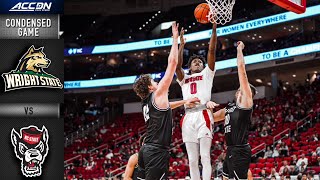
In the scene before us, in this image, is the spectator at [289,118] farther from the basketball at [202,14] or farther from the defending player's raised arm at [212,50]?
the defending player's raised arm at [212,50]

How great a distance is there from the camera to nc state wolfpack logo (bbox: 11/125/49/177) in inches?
579

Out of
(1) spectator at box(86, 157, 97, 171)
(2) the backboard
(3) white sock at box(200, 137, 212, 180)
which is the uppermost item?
(2) the backboard

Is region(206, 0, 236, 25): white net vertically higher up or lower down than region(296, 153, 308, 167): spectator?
higher up

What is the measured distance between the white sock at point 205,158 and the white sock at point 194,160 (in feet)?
0.44

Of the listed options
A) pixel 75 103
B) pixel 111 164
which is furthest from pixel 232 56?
pixel 75 103

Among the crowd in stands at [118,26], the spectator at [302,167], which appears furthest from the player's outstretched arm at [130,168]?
the crowd in stands at [118,26]

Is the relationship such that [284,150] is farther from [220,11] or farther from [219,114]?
[220,11]

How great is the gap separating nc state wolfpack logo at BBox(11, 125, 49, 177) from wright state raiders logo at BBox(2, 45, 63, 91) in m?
1.12

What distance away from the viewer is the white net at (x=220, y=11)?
31.4 feet

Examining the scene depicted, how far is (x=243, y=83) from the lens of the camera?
343 inches

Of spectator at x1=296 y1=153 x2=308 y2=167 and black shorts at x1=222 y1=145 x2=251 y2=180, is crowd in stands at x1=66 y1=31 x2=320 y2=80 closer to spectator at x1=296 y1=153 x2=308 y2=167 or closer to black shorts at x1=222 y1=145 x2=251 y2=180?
spectator at x1=296 y1=153 x2=308 y2=167

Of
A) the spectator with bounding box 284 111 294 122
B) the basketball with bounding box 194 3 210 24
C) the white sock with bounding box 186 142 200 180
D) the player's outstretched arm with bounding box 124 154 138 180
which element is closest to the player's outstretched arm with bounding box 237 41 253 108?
the basketball with bounding box 194 3 210 24

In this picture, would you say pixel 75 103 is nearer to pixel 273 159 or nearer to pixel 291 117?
pixel 291 117

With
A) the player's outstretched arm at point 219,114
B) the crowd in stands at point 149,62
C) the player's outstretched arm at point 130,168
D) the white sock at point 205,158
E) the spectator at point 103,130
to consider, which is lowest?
the spectator at point 103,130
